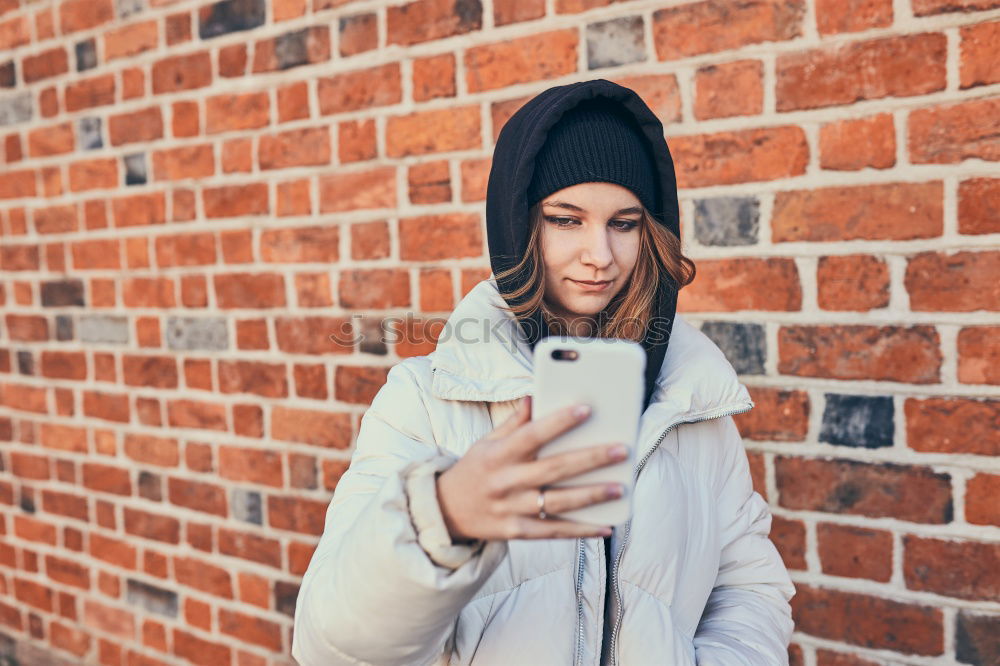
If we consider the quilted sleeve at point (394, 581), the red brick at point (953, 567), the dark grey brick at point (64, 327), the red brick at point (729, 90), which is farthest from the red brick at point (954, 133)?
the dark grey brick at point (64, 327)

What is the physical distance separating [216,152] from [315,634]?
61.3 inches

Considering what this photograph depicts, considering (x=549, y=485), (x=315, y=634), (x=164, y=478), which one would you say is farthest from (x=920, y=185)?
(x=164, y=478)

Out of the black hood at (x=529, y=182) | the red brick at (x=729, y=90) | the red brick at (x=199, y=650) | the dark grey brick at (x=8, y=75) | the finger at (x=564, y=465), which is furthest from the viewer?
the dark grey brick at (x=8, y=75)

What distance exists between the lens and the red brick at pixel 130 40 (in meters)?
2.10

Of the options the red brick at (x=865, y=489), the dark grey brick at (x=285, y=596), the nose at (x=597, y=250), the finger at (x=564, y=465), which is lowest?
the dark grey brick at (x=285, y=596)

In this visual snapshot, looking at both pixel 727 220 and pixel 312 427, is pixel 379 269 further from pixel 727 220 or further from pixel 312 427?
pixel 727 220

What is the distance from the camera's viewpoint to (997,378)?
4.16ft

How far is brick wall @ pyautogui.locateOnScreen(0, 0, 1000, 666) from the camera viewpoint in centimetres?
131

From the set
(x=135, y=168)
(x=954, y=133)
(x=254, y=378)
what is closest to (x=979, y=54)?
(x=954, y=133)

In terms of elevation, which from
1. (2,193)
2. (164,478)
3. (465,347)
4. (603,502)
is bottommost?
(164,478)

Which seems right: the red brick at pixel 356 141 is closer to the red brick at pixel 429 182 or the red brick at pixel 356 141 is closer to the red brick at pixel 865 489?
the red brick at pixel 429 182

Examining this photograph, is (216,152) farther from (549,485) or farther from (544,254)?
(549,485)

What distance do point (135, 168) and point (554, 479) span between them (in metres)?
1.98

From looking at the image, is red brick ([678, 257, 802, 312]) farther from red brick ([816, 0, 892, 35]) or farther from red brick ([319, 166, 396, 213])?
red brick ([319, 166, 396, 213])
